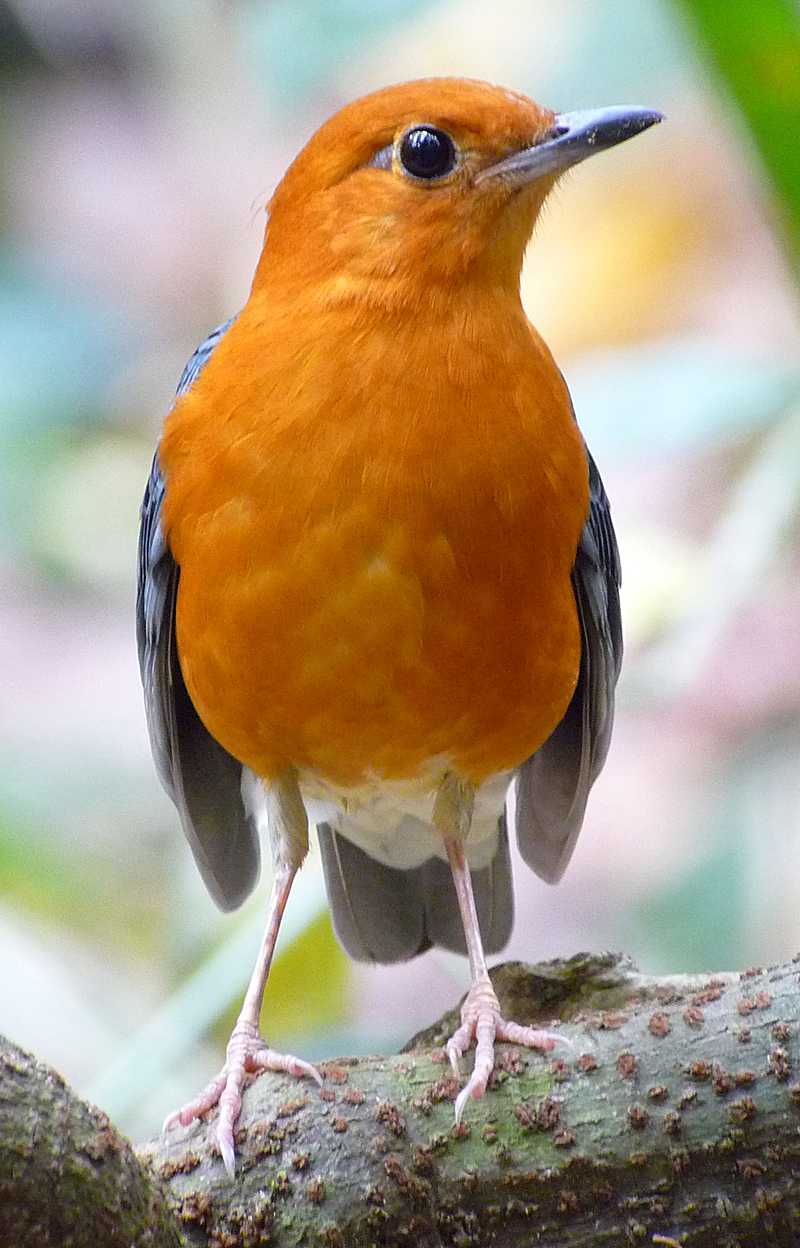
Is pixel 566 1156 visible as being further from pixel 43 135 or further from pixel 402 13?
pixel 43 135

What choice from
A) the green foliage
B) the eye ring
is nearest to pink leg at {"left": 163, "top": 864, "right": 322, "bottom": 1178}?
the eye ring

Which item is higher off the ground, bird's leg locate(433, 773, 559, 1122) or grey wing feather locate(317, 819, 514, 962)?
bird's leg locate(433, 773, 559, 1122)

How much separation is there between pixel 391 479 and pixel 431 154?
80 centimetres

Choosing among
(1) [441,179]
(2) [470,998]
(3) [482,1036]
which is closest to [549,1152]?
(3) [482,1036]

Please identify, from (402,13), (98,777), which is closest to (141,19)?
(402,13)

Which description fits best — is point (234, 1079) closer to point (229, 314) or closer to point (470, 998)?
point (470, 998)

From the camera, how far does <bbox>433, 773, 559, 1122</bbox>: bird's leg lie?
10.5ft

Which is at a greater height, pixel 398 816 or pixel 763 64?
pixel 763 64

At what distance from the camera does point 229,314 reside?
8711 millimetres

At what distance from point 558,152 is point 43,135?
6887mm

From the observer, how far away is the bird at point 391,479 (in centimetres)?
331

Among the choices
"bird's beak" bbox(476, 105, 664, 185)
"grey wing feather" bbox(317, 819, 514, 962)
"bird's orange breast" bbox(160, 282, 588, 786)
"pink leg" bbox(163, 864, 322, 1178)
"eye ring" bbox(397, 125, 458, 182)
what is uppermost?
"eye ring" bbox(397, 125, 458, 182)

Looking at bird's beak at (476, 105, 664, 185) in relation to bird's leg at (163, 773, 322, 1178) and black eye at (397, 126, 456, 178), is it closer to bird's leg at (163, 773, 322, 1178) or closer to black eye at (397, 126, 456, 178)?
black eye at (397, 126, 456, 178)

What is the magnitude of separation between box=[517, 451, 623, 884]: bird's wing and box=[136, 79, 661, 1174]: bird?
0.27 meters
